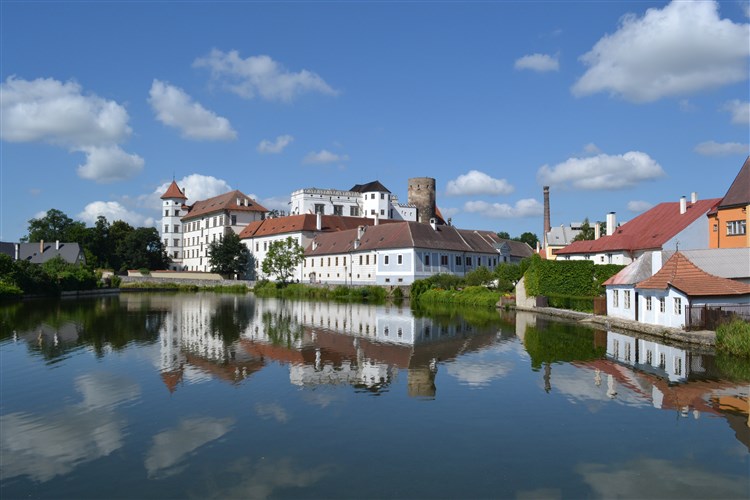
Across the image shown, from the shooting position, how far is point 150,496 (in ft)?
27.7

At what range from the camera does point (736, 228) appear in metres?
35.2

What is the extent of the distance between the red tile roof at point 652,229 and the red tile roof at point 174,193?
8085 cm

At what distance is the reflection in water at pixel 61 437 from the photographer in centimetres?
967

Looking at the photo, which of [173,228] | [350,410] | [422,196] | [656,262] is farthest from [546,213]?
[350,410]

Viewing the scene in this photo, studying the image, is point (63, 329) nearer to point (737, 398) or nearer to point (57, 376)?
point (57, 376)

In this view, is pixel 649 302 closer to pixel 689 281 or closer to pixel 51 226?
pixel 689 281

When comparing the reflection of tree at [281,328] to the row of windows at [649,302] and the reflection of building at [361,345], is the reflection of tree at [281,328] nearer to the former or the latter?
the reflection of building at [361,345]

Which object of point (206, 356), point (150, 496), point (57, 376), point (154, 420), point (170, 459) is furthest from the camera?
point (206, 356)

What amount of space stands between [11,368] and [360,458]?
1304 centimetres

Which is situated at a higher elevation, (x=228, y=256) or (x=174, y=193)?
(x=174, y=193)

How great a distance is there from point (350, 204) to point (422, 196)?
11819 mm

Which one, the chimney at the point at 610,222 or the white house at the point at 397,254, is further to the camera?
the white house at the point at 397,254

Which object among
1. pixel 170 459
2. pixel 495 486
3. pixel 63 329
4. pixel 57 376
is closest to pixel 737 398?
pixel 495 486

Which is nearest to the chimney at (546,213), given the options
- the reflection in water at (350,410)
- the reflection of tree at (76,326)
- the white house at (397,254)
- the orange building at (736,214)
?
the white house at (397,254)
